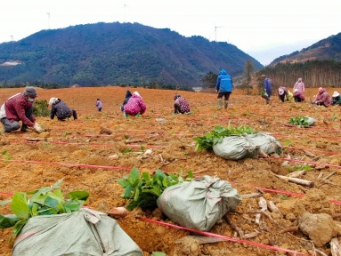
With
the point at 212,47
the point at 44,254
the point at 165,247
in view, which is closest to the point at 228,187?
the point at 165,247

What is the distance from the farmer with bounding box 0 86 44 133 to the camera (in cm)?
642

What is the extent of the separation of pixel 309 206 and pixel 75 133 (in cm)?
501

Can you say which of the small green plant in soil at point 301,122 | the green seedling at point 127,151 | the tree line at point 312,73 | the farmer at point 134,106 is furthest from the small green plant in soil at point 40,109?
the tree line at point 312,73

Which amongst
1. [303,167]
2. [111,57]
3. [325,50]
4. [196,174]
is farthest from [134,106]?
[111,57]

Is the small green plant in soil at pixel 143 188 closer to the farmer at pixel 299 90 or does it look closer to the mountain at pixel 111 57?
the farmer at pixel 299 90

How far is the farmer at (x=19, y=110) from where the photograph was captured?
642 centimetres

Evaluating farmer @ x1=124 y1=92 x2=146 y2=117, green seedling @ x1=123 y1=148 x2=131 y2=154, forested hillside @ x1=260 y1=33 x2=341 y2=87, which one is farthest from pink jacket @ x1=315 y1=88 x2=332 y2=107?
forested hillside @ x1=260 y1=33 x2=341 y2=87

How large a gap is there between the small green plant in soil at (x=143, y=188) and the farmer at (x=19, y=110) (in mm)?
4695

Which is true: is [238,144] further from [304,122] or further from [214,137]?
[304,122]

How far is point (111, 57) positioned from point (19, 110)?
93.0 m

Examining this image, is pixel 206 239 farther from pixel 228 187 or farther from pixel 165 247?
pixel 228 187

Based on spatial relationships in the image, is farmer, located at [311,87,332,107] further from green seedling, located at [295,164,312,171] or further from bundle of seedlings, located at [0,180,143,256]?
bundle of seedlings, located at [0,180,143,256]

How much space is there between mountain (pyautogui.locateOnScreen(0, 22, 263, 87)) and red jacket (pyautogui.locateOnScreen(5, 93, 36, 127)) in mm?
60936

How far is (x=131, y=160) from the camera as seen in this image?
3984mm
